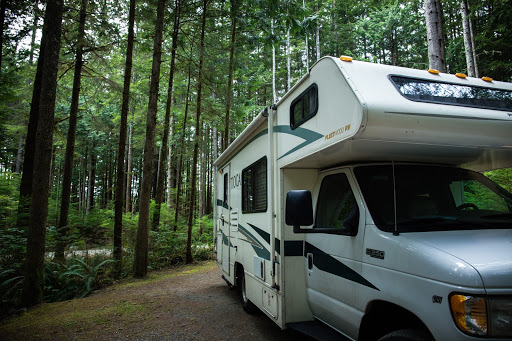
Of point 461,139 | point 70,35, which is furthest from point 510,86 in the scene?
point 70,35

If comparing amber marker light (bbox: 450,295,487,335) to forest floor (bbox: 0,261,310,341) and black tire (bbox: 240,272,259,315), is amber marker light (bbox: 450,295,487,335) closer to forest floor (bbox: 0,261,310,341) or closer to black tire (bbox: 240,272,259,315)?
forest floor (bbox: 0,261,310,341)

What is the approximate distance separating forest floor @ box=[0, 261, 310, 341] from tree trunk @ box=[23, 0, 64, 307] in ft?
1.54

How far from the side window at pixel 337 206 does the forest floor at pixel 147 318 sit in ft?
6.99

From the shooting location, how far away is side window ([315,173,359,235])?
3148 mm

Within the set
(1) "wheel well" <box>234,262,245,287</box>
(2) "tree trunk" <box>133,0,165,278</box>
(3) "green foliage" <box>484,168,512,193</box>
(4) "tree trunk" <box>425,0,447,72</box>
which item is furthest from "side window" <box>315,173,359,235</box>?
(2) "tree trunk" <box>133,0,165,278</box>

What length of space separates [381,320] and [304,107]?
90.8 inches

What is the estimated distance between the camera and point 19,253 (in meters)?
7.60

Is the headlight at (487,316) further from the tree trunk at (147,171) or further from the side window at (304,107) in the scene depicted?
the tree trunk at (147,171)

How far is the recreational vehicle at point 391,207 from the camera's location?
2.18 meters

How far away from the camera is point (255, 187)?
5352 mm

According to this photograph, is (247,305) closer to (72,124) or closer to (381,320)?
(381,320)

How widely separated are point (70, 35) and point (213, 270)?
8.86m

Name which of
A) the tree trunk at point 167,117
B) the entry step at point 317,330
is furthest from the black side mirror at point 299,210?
the tree trunk at point 167,117

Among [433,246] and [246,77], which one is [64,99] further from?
[433,246]
